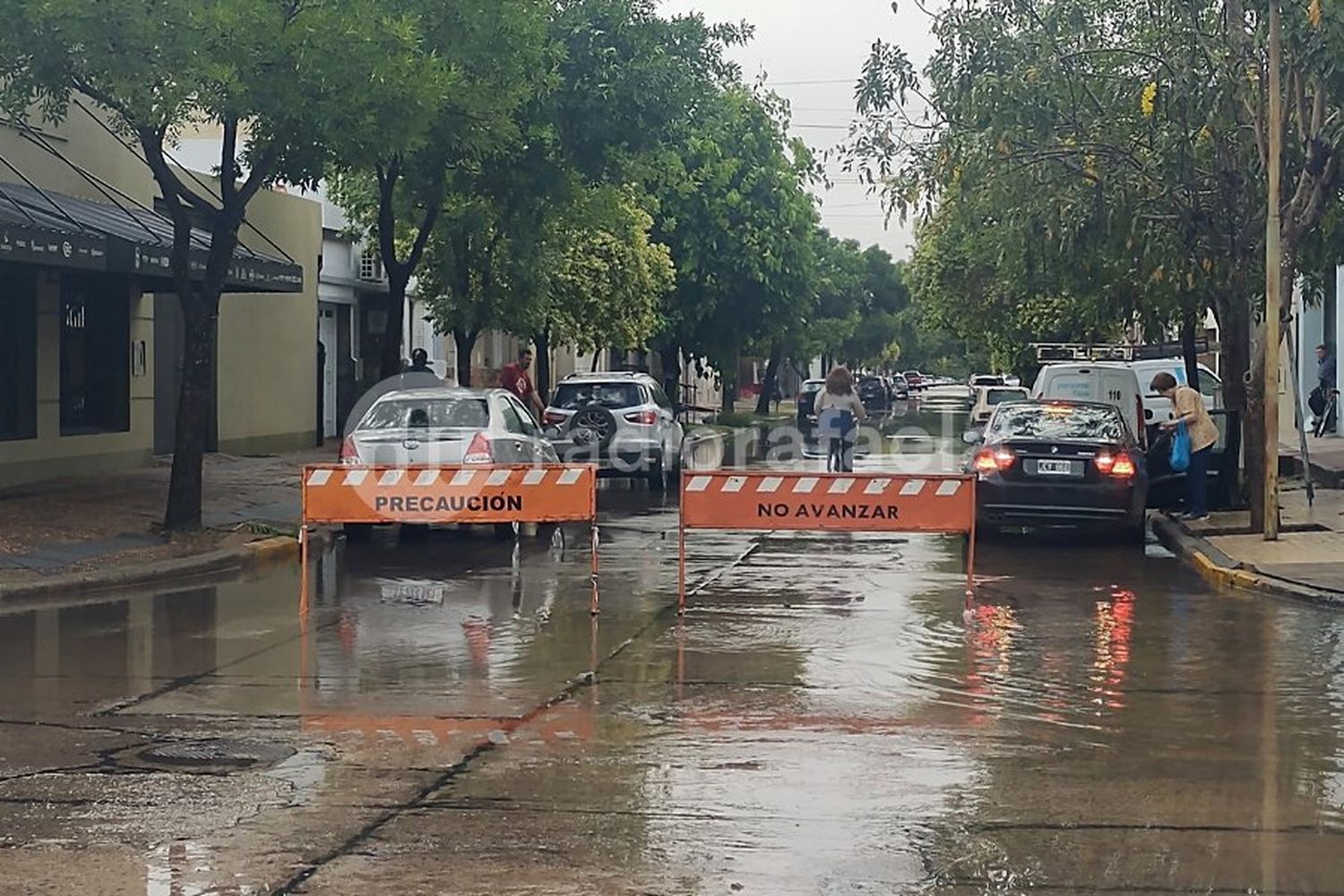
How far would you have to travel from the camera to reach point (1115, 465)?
694 inches

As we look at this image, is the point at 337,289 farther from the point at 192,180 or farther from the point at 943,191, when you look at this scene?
the point at 943,191

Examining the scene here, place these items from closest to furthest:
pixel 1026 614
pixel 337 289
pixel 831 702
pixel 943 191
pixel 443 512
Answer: pixel 831 702
pixel 1026 614
pixel 443 512
pixel 943 191
pixel 337 289

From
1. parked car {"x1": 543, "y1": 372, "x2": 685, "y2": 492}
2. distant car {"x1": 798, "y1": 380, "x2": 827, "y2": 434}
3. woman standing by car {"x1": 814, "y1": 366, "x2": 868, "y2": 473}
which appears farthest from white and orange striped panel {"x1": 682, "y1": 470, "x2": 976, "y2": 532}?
distant car {"x1": 798, "y1": 380, "x2": 827, "y2": 434}

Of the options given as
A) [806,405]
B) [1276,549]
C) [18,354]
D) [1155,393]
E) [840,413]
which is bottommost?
[1276,549]

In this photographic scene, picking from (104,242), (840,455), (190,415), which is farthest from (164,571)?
(840,455)

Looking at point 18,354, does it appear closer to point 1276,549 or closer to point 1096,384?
point 1096,384

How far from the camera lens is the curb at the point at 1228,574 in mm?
13883

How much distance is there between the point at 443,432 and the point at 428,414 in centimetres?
46

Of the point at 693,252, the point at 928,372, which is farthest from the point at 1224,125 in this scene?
the point at 928,372

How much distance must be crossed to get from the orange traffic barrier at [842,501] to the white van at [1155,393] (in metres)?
14.7

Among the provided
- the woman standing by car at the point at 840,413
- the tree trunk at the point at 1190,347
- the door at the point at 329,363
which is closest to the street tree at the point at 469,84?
the woman standing by car at the point at 840,413

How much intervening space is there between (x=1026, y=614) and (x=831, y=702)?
399cm

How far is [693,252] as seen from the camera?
47.0 m

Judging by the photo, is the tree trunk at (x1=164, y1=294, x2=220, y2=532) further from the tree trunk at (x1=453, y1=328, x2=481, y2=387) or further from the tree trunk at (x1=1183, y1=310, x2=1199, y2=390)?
the tree trunk at (x1=1183, y1=310, x2=1199, y2=390)
